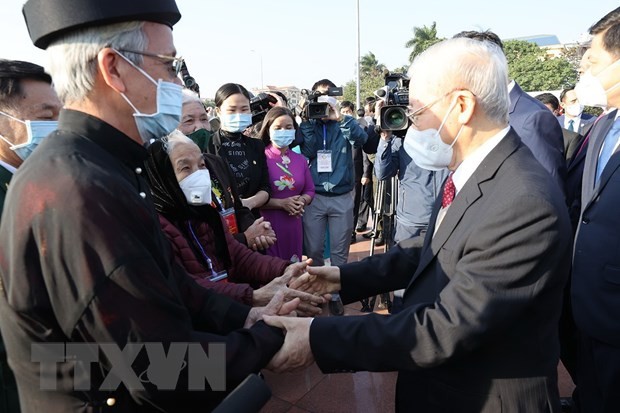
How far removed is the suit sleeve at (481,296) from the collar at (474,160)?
26 centimetres

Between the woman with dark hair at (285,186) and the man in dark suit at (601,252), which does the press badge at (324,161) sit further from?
the man in dark suit at (601,252)

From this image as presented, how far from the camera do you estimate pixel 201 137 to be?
3469 mm

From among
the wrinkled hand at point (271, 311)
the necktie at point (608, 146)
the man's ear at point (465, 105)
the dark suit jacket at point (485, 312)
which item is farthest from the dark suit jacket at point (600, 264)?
the wrinkled hand at point (271, 311)

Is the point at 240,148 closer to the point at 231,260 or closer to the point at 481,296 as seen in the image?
the point at 231,260

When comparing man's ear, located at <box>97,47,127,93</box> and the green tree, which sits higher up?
man's ear, located at <box>97,47,127,93</box>

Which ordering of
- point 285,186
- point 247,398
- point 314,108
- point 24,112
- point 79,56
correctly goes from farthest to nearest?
point 314,108 < point 285,186 < point 24,112 < point 79,56 < point 247,398

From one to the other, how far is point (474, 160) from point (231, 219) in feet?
5.85

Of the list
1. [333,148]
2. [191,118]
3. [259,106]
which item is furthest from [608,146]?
[259,106]

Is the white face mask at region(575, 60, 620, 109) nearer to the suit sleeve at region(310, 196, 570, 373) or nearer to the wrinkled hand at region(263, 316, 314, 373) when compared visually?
the suit sleeve at region(310, 196, 570, 373)

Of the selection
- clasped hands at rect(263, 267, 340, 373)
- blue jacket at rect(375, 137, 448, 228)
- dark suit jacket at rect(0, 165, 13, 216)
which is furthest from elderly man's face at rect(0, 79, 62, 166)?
blue jacket at rect(375, 137, 448, 228)

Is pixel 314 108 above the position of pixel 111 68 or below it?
below

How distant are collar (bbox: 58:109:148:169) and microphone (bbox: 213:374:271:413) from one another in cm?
75

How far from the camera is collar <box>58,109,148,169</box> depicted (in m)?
1.18

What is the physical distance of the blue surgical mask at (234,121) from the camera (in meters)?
3.86
